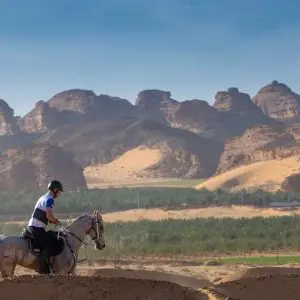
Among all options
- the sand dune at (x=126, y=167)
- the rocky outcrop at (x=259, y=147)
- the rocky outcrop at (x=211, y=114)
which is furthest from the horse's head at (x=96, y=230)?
the rocky outcrop at (x=211, y=114)

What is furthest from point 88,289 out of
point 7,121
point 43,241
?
point 7,121

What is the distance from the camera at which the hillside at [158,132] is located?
90375mm

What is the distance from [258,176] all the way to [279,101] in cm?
8927

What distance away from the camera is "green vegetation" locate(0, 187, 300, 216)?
5816 cm

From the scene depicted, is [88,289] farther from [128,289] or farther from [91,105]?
[91,105]

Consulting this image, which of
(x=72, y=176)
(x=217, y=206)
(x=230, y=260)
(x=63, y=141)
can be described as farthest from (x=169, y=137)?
(x=230, y=260)

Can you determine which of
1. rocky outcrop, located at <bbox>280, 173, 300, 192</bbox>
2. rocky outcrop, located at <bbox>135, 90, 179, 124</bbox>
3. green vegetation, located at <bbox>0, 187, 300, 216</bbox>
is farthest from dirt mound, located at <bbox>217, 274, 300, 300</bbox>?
rocky outcrop, located at <bbox>135, 90, 179, 124</bbox>

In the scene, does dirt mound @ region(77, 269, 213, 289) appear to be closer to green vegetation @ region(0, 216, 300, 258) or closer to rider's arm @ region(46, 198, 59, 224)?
rider's arm @ region(46, 198, 59, 224)

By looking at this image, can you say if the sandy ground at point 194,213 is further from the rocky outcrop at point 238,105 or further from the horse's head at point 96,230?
the rocky outcrop at point 238,105

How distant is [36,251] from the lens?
10781 mm

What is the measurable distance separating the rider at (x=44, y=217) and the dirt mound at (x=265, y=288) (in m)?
Result: 3.23

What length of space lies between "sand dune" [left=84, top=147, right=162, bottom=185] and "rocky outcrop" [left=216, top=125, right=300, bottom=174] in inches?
836

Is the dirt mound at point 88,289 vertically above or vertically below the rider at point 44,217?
below

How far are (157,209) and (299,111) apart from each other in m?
101
